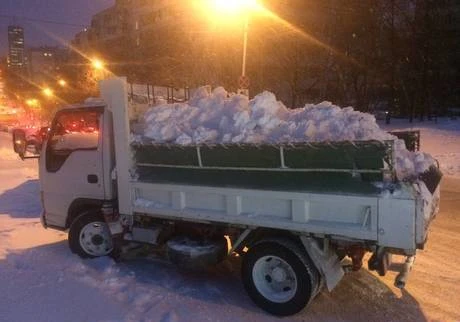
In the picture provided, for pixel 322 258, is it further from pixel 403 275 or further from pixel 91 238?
pixel 91 238

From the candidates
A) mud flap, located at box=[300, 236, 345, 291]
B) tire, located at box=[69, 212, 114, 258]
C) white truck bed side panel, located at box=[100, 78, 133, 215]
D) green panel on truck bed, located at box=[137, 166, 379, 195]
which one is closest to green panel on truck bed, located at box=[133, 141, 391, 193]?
green panel on truck bed, located at box=[137, 166, 379, 195]

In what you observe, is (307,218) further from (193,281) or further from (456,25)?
(456,25)

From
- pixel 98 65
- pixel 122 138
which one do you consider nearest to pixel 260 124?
pixel 122 138

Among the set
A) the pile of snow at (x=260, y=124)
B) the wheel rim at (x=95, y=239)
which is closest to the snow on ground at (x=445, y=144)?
the pile of snow at (x=260, y=124)

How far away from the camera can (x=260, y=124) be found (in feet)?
18.5

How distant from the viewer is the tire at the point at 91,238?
6930 mm

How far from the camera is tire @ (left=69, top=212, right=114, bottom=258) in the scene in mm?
6930

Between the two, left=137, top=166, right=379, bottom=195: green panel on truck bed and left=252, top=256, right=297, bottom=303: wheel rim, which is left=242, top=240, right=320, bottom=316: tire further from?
left=137, top=166, right=379, bottom=195: green panel on truck bed

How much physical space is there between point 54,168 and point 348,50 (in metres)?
26.2

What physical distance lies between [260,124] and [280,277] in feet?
5.45

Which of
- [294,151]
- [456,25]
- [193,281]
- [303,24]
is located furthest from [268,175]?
[456,25]

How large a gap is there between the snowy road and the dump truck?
0.29 m

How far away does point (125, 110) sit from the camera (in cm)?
621

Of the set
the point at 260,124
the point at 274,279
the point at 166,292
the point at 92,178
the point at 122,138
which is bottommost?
the point at 166,292
